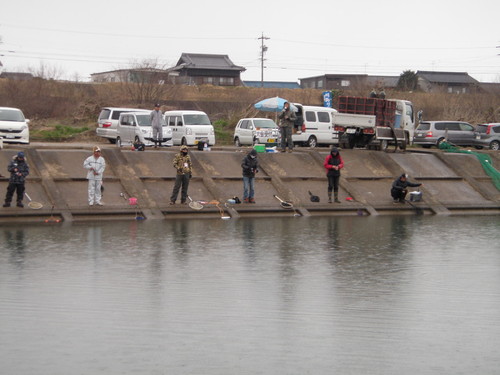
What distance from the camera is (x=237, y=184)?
2656cm

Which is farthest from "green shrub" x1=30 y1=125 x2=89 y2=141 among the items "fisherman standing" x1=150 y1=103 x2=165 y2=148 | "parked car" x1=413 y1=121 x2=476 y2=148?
"parked car" x1=413 y1=121 x2=476 y2=148

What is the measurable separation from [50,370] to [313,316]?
3830 mm

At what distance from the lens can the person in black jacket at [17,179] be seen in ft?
71.5

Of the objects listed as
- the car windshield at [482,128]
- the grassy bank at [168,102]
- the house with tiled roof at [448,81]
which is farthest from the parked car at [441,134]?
the house with tiled roof at [448,81]

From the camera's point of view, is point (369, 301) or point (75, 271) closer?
point (369, 301)

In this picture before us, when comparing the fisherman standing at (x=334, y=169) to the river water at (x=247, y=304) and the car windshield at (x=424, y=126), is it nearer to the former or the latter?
the river water at (x=247, y=304)

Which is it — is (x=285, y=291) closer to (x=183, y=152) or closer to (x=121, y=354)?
(x=121, y=354)

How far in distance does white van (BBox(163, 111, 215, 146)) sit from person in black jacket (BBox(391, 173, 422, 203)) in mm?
10555

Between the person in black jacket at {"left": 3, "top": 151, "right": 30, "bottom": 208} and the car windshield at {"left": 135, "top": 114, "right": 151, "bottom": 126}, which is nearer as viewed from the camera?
the person in black jacket at {"left": 3, "top": 151, "right": 30, "bottom": 208}

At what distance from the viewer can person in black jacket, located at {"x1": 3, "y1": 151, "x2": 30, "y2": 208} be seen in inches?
858

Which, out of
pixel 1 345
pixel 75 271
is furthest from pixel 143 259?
pixel 1 345

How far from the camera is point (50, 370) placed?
820 cm

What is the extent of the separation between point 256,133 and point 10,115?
11046 millimetres

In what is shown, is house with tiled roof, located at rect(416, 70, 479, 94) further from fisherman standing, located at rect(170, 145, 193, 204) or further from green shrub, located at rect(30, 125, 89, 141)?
fisherman standing, located at rect(170, 145, 193, 204)
